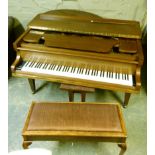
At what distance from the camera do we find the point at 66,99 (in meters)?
2.72

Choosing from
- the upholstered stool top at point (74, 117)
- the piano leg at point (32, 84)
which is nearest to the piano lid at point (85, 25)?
the piano leg at point (32, 84)

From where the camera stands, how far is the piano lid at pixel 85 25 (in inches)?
87.3

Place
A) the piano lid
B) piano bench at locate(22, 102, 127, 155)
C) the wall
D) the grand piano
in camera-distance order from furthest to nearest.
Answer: the wall → the piano lid → the grand piano → piano bench at locate(22, 102, 127, 155)

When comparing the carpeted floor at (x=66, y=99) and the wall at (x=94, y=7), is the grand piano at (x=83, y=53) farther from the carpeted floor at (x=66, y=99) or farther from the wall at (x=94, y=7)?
the carpeted floor at (x=66, y=99)

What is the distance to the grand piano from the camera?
205 centimetres

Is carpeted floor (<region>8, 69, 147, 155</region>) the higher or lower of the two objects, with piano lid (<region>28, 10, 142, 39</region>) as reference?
lower

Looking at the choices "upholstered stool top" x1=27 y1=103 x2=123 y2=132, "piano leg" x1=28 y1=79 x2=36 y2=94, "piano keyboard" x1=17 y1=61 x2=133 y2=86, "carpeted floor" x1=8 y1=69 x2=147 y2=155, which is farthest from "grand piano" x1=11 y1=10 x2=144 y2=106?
"carpeted floor" x1=8 y1=69 x2=147 y2=155

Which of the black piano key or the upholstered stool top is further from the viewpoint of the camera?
the black piano key

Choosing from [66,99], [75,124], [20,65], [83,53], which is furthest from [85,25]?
[75,124]

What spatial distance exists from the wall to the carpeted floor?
37.1 inches

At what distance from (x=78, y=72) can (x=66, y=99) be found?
26.6 inches

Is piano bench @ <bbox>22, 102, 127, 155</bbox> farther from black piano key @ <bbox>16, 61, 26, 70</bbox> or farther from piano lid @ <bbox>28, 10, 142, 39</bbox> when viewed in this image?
piano lid @ <bbox>28, 10, 142, 39</bbox>

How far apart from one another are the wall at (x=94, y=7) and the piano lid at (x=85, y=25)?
25cm

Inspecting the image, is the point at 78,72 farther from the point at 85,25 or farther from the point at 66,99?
the point at 66,99
